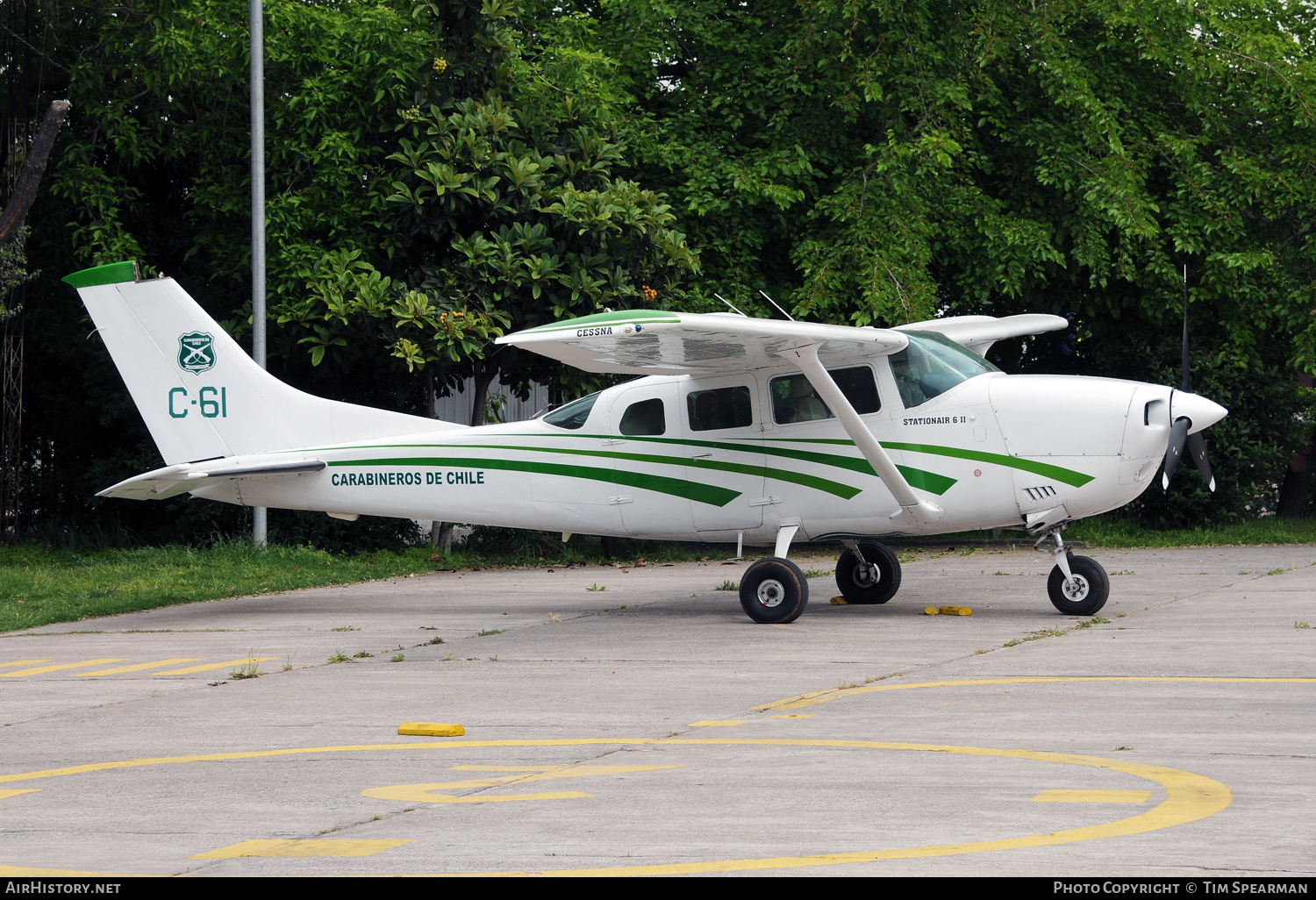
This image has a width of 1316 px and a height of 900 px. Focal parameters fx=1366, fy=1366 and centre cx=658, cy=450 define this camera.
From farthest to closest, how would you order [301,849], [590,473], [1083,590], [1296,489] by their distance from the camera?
[1296,489] < [590,473] < [1083,590] < [301,849]

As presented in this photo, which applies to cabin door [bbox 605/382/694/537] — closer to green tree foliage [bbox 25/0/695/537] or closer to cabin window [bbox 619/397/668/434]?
cabin window [bbox 619/397/668/434]

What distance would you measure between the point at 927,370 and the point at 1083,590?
246 centimetres

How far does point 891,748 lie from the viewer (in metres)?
6.98

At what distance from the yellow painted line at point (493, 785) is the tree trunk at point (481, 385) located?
541 inches

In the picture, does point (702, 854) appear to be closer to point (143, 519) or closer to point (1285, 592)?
point (1285, 592)

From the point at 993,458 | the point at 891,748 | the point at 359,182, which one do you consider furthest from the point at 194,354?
the point at 891,748

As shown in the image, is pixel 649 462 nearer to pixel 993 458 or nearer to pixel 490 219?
pixel 993 458

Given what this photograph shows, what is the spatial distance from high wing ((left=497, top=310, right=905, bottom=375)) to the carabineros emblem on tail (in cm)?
429

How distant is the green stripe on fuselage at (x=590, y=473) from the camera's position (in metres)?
13.4

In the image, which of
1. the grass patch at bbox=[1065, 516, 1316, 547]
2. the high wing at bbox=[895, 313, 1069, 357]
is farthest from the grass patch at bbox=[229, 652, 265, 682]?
the grass patch at bbox=[1065, 516, 1316, 547]

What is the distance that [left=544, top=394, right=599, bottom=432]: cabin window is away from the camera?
13.9 metres

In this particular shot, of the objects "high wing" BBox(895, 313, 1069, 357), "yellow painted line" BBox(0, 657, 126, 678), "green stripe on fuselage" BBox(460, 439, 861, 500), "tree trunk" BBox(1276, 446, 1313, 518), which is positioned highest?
"high wing" BBox(895, 313, 1069, 357)

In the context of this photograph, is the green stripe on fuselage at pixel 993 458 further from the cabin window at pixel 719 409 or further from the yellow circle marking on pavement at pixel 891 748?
the yellow circle marking on pavement at pixel 891 748

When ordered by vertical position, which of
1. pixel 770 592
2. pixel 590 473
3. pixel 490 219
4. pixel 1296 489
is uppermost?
pixel 490 219
